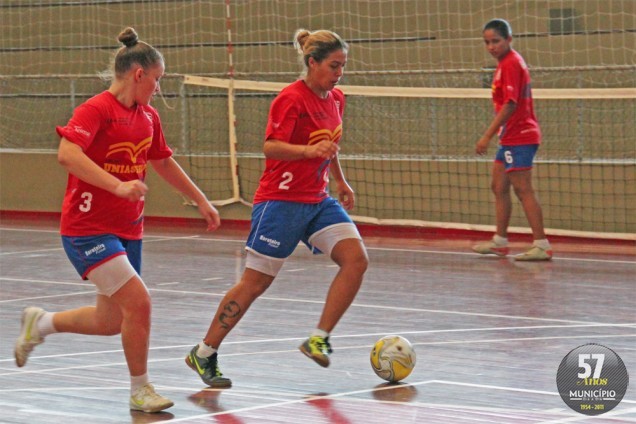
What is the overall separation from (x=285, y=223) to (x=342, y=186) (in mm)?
629

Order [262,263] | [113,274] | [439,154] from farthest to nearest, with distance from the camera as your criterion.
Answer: [439,154]
[262,263]
[113,274]

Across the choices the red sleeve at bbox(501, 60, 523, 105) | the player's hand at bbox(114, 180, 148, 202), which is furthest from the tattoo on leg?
the red sleeve at bbox(501, 60, 523, 105)

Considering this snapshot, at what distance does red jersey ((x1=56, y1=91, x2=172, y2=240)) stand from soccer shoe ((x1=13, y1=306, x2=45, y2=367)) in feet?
2.15

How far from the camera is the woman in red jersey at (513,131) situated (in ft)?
34.9

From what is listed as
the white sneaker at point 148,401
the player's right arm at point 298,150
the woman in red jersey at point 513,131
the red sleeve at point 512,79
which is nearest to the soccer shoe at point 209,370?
the white sneaker at point 148,401

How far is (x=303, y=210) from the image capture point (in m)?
6.23

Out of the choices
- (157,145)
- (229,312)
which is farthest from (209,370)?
(157,145)

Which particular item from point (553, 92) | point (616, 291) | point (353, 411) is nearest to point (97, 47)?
point (553, 92)

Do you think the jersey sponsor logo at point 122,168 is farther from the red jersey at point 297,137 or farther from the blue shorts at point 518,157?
the blue shorts at point 518,157

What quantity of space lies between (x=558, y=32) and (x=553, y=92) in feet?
9.25

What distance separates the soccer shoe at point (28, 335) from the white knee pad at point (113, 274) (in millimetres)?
706

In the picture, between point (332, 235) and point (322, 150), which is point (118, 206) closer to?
point (322, 150)

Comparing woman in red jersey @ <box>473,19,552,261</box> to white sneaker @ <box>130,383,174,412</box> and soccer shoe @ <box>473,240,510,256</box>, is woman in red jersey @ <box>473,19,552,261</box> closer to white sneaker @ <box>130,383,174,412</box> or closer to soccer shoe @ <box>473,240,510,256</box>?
soccer shoe @ <box>473,240,510,256</box>

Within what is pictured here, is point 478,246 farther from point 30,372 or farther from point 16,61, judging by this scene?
point 16,61
